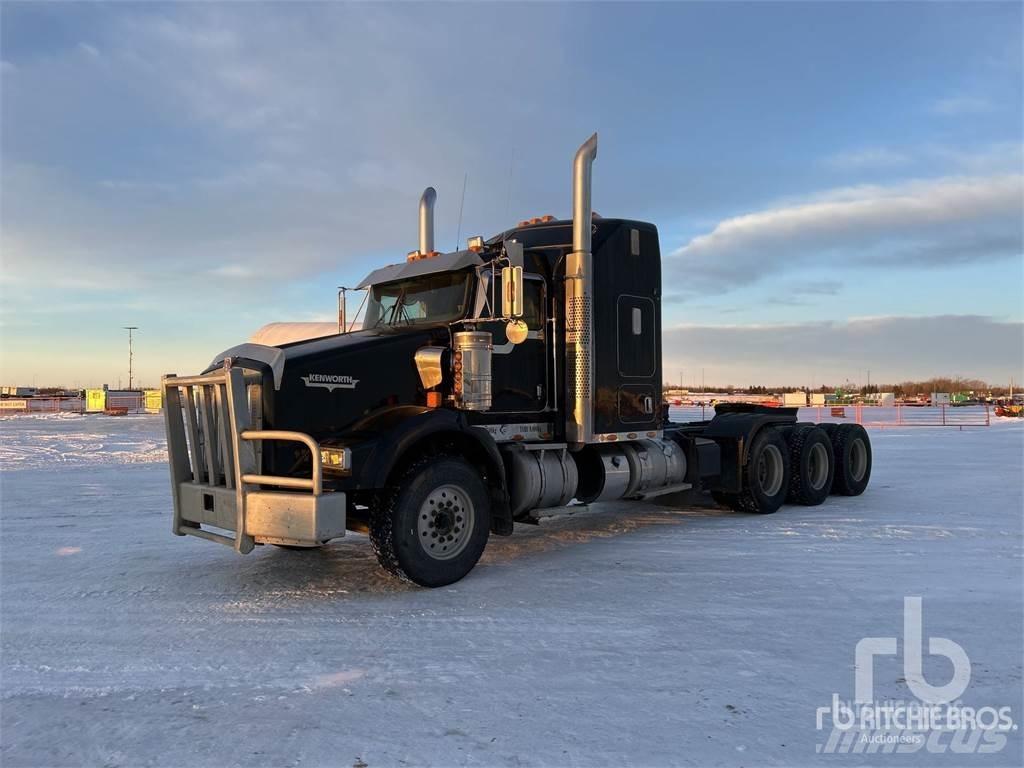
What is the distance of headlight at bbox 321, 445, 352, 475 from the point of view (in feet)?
Answer: 18.1

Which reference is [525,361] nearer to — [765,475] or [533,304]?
[533,304]

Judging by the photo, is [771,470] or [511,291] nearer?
[511,291]

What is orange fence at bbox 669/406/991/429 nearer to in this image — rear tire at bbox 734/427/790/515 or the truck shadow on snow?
rear tire at bbox 734/427/790/515

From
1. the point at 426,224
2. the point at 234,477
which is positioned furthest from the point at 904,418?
the point at 234,477

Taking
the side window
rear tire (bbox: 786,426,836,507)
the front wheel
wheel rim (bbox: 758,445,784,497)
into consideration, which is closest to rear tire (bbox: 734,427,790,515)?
wheel rim (bbox: 758,445,784,497)

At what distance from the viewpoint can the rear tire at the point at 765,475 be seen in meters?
9.64

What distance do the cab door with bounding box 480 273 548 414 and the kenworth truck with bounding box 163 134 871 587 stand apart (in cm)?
2

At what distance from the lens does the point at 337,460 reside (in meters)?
5.55

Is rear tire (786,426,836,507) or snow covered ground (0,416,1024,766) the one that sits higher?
rear tire (786,426,836,507)

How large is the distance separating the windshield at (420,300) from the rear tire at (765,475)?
4865 millimetres

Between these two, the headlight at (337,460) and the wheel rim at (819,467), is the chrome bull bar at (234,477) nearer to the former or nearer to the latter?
the headlight at (337,460)

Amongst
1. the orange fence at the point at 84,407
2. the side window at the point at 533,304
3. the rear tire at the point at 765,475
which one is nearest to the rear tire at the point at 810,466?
the rear tire at the point at 765,475

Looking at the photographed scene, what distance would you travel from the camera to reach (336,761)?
122 inches

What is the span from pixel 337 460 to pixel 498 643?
1902 millimetres
